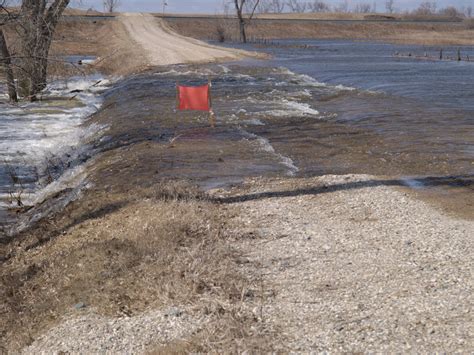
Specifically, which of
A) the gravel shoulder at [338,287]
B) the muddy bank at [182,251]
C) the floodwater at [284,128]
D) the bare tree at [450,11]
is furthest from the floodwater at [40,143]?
the bare tree at [450,11]

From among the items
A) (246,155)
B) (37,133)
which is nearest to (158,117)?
(37,133)

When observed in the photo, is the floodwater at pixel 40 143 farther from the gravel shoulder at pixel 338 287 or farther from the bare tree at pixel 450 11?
the bare tree at pixel 450 11

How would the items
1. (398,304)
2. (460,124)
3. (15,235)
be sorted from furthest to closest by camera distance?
(460,124) < (15,235) < (398,304)

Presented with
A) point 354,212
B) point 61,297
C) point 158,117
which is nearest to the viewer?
point 61,297

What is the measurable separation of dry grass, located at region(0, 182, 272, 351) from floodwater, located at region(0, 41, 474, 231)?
8.14 ft

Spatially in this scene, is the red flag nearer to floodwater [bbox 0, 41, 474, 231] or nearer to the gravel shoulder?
floodwater [bbox 0, 41, 474, 231]

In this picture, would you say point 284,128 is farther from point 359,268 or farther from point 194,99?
point 359,268

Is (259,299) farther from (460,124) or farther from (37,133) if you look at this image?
(37,133)

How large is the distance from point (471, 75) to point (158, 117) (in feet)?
63.3

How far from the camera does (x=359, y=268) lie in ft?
23.3

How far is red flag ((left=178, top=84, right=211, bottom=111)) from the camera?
17.9 m

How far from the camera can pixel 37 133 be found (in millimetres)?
21078

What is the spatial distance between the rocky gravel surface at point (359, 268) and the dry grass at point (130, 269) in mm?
389

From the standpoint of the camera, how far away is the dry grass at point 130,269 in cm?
645
